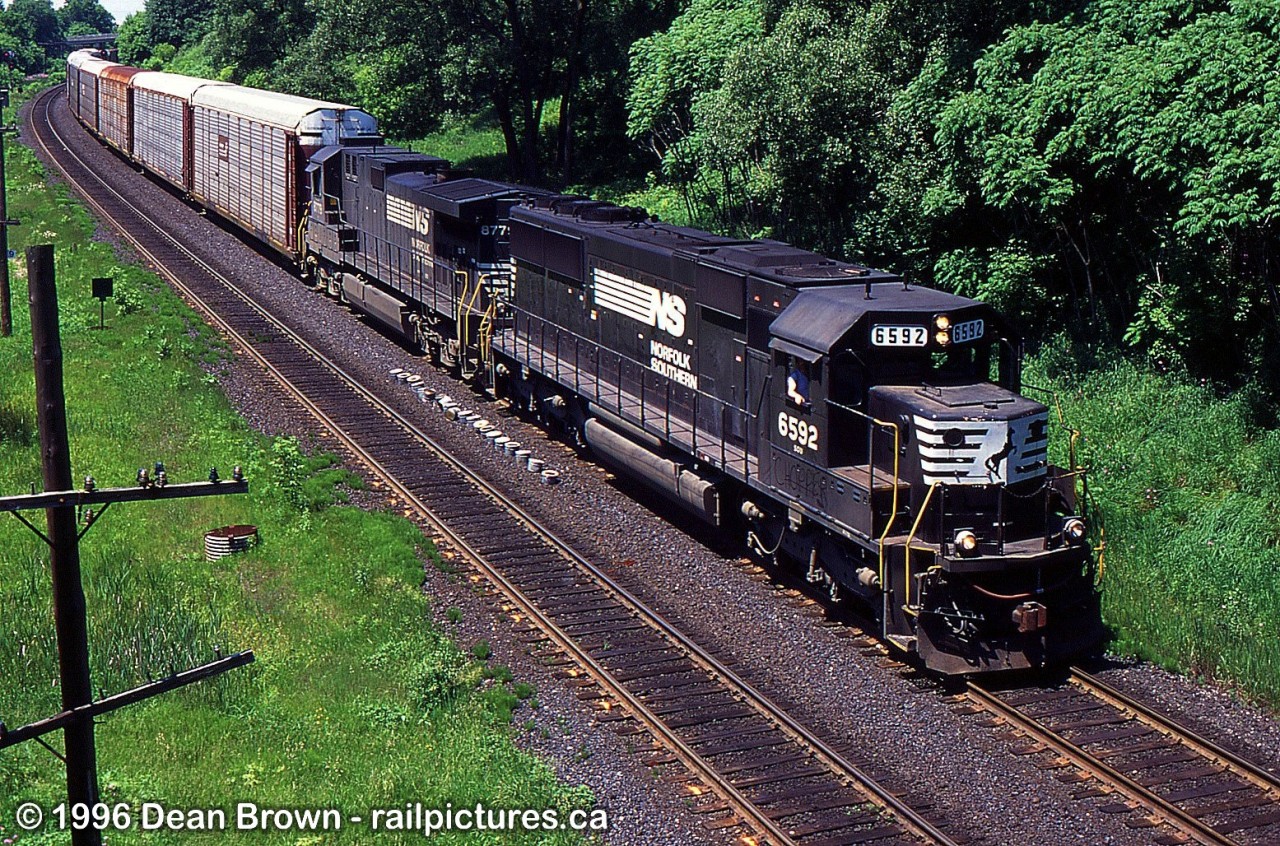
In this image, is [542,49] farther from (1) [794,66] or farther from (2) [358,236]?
(1) [794,66]

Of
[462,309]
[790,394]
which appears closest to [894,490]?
[790,394]

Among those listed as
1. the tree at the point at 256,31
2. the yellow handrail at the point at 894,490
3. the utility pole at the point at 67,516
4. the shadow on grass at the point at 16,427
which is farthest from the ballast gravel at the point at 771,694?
the tree at the point at 256,31

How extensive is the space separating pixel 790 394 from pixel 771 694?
135 inches

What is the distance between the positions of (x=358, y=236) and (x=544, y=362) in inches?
428

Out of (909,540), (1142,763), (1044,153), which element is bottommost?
(1142,763)

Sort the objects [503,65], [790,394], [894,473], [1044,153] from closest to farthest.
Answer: [894,473]
[790,394]
[1044,153]
[503,65]

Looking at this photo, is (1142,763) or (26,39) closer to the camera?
(1142,763)

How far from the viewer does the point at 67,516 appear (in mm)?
8492

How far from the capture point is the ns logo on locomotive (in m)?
13.3

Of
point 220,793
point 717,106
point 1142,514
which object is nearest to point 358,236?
point 717,106

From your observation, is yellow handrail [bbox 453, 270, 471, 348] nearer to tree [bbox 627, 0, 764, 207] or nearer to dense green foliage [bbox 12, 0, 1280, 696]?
dense green foliage [bbox 12, 0, 1280, 696]

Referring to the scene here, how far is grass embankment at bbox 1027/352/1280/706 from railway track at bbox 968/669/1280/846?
Answer: 4.54ft

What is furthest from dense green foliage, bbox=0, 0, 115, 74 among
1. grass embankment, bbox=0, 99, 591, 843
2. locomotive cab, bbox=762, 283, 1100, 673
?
locomotive cab, bbox=762, 283, 1100, 673

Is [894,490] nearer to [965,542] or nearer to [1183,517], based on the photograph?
[965,542]
